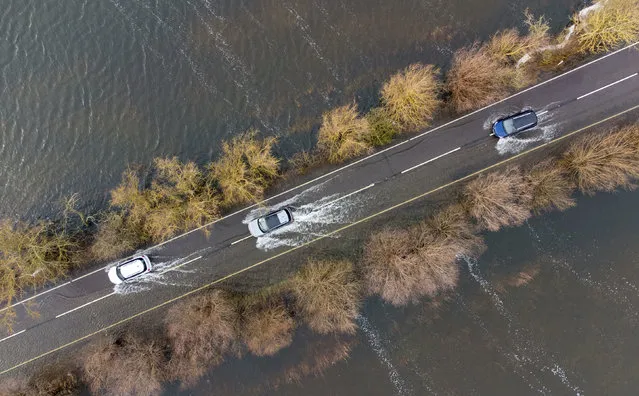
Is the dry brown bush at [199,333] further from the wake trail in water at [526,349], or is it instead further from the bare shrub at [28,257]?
the wake trail in water at [526,349]

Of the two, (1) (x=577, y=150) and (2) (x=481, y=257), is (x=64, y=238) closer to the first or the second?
(2) (x=481, y=257)

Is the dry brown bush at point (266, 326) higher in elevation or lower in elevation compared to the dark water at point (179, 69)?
lower

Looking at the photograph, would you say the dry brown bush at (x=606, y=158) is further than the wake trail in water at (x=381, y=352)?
No

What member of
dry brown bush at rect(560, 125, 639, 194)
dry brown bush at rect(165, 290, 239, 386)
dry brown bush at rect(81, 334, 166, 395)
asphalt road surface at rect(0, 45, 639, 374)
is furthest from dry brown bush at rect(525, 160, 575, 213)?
dry brown bush at rect(81, 334, 166, 395)

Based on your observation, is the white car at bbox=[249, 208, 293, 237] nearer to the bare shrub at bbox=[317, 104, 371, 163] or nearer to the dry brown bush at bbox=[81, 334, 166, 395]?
the bare shrub at bbox=[317, 104, 371, 163]

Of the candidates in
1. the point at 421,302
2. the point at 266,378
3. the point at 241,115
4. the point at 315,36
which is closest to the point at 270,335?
the point at 266,378

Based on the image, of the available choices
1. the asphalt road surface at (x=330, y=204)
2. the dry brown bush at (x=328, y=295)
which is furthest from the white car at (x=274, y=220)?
the dry brown bush at (x=328, y=295)
